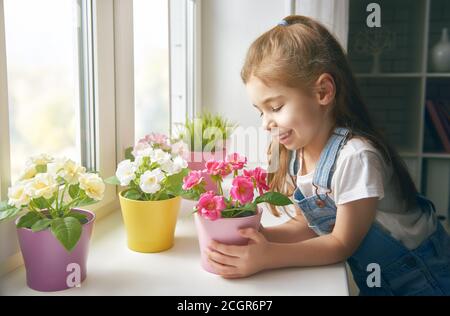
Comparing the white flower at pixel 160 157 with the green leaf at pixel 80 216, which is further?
the white flower at pixel 160 157

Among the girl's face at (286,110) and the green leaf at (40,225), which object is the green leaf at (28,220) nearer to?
the green leaf at (40,225)

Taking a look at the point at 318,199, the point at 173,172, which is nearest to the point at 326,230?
the point at 318,199

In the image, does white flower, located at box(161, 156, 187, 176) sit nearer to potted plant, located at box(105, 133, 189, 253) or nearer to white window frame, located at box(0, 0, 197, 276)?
potted plant, located at box(105, 133, 189, 253)

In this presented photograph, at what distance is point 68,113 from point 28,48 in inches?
8.0

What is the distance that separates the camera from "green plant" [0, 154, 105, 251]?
2.16 ft

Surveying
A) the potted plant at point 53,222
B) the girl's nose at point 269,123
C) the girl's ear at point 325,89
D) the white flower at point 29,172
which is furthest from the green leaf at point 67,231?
the girl's ear at point 325,89

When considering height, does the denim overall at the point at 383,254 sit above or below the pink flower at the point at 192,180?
below

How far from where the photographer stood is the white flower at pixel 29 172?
738 millimetres

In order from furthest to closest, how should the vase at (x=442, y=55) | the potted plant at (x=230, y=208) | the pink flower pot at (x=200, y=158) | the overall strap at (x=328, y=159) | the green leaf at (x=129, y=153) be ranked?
the vase at (x=442, y=55)
the pink flower pot at (x=200, y=158)
the green leaf at (x=129, y=153)
the overall strap at (x=328, y=159)
the potted plant at (x=230, y=208)

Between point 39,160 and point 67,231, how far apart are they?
0.55ft

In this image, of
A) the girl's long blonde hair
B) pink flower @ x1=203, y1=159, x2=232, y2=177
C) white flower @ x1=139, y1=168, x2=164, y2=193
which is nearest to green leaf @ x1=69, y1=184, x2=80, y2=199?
white flower @ x1=139, y1=168, x2=164, y2=193

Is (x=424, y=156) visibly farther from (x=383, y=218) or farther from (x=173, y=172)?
(x=173, y=172)

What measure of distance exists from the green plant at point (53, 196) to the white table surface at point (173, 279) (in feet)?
0.33

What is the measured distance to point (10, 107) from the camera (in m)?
0.80
